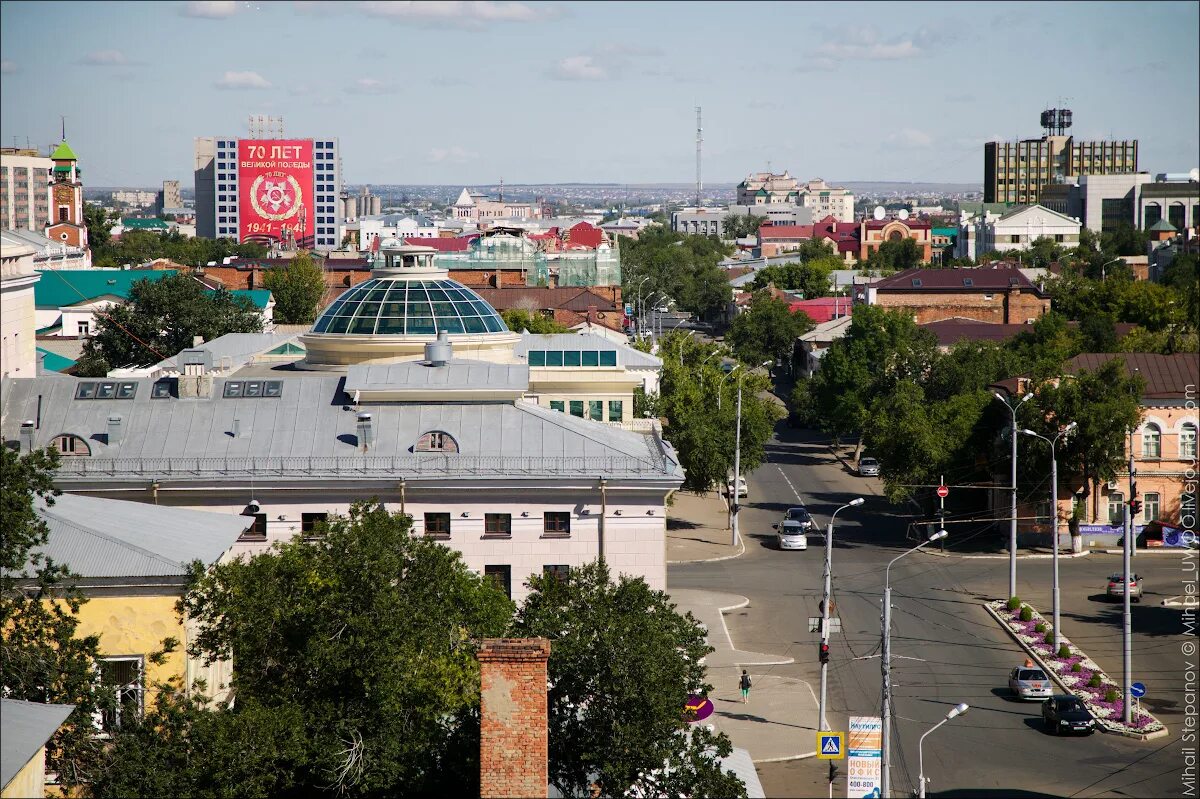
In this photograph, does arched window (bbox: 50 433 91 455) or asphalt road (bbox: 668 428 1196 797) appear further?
arched window (bbox: 50 433 91 455)

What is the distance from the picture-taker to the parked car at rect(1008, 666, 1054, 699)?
133ft

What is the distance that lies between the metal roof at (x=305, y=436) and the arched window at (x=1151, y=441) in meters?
25.3

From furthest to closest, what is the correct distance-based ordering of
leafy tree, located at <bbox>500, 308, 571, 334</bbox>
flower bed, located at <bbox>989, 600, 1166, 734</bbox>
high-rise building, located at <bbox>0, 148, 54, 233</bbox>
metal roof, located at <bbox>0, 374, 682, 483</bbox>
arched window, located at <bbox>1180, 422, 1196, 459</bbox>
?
high-rise building, located at <bbox>0, 148, 54, 233</bbox> → leafy tree, located at <bbox>500, 308, 571, 334</bbox> → arched window, located at <bbox>1180, 422, 1196, 459</bbox> → metal roof, located at <bbox>0, 374, 682, 483</bbox> → flower bed, located at <bbox>989, 600, 1166, 734</bbox>

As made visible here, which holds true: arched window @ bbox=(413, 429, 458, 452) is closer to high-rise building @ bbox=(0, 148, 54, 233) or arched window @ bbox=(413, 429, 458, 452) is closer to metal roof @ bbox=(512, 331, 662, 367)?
metal roof @ bbox=(512, 331, 662, 367)

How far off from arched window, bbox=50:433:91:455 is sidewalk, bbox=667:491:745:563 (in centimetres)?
2386

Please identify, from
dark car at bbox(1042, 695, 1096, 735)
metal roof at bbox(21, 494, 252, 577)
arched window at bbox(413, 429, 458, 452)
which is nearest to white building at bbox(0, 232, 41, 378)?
arched window at bbox(413, 429, 458, 452)

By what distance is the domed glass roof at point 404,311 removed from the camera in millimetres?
50281

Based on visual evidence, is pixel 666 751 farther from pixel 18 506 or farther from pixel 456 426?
pixel 456 426

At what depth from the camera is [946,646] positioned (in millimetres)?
45969

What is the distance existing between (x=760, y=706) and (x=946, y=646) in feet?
28.0

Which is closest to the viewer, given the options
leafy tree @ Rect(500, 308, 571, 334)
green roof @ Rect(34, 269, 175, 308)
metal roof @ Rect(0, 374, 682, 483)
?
metal roof @ Rect(0, 374, 682, 483)

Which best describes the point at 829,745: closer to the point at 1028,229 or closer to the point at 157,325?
the point at 157,325

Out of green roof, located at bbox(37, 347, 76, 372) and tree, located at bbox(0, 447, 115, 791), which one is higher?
green roof, located at bbox(37, 347, 76, 372)

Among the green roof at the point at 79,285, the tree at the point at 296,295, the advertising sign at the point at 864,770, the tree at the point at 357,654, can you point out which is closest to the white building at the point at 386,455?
the advertising sign at the point at 864,770
